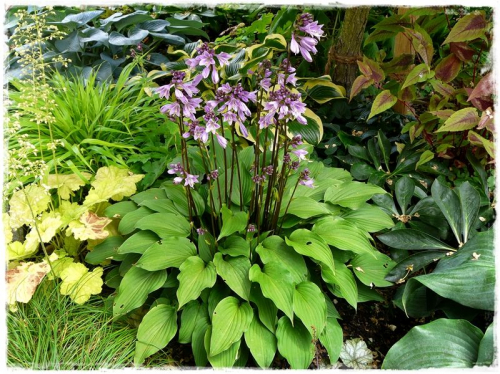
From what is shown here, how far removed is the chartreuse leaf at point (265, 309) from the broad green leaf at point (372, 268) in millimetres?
539

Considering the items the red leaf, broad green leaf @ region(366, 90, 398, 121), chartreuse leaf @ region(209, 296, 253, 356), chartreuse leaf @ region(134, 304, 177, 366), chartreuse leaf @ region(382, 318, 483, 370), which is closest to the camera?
chartreuse leaf @ region(382, 318, 483, 370)

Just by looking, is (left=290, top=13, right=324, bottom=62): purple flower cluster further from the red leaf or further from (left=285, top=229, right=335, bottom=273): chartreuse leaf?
the red leaf

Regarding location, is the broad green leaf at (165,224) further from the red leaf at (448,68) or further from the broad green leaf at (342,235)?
the red leaf at (448,68)

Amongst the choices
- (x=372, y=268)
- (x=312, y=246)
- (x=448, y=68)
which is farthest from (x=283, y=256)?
(x=448, y=68)

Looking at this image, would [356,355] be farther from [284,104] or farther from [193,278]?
[284,104]

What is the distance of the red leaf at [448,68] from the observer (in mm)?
2822

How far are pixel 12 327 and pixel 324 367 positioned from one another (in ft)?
5.01

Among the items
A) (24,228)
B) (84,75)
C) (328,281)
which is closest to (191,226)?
(328,281)

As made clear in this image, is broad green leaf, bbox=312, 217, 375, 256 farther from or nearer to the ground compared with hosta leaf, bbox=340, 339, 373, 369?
farther from the ground

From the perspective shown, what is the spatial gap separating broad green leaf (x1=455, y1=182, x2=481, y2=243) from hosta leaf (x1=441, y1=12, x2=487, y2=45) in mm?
839

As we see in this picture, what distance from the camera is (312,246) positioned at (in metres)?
2.19

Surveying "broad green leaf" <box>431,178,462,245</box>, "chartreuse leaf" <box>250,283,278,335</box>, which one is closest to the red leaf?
"broad green leaf" <box>431,178,462,245</box>

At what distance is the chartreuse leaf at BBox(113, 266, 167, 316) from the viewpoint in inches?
85.8

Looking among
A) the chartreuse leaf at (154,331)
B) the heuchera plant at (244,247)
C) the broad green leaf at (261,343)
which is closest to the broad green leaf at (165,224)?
the heuchera plant at (244,247)
